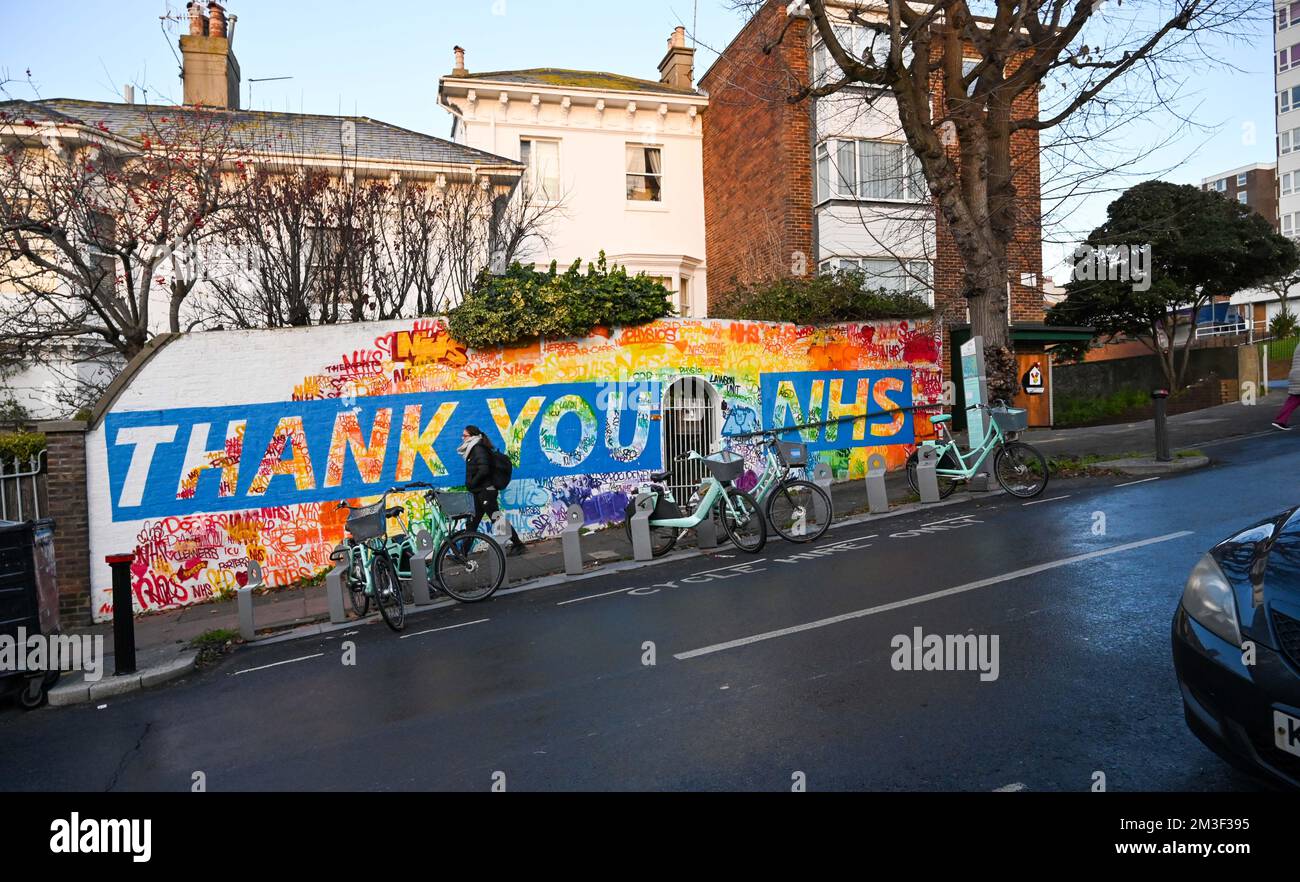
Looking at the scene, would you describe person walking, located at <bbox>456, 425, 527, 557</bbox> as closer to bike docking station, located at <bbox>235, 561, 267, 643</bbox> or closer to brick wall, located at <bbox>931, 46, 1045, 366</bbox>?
bike docking station, located at <bbox>235, 561, 267, 643</bbox>

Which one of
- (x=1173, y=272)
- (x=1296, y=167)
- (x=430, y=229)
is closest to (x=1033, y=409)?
(x=1173, y=272)

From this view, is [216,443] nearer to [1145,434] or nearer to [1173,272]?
[1145,434]

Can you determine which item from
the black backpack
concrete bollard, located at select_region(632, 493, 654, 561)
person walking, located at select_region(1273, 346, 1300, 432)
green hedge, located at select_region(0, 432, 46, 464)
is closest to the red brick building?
person walking, located at select_region(1273, 346, 1300, 432)

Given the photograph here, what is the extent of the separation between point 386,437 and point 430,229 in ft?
14.5

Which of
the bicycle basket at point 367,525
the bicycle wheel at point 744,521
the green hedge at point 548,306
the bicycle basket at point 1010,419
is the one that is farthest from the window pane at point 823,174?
the bicycle basket at point 367,525

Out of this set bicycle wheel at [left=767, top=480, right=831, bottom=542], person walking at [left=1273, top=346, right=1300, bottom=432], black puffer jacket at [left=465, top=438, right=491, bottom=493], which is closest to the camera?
bicycle wheel at [left=767, top=480, right=831, bottom=542]

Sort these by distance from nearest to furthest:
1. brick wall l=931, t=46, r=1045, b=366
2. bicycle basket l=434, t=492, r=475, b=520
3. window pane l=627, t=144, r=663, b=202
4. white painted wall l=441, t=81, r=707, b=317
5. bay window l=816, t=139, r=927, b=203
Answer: bicycle basket l=434, t=492, r=475, b=520, brick wall l=931, t=46, r=1045, b=366, bay window l=816, t=139, r=927, b=203, white painted wall l=441, t=81, r=707, b=317, window pane l=627, t=144, r=663, b=202

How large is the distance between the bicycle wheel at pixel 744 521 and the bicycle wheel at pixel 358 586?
3892 millimetres

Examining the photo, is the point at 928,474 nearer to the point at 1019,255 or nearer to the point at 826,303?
the point at 826,303

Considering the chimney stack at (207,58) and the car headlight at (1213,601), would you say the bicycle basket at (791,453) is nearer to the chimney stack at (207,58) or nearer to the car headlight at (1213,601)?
the car headlight at (1213,601)

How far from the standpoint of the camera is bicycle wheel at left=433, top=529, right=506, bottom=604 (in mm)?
9250

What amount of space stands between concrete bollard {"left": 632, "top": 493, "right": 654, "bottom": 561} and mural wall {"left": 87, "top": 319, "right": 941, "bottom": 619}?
A: 275 centimetres

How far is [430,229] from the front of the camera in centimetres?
1502
